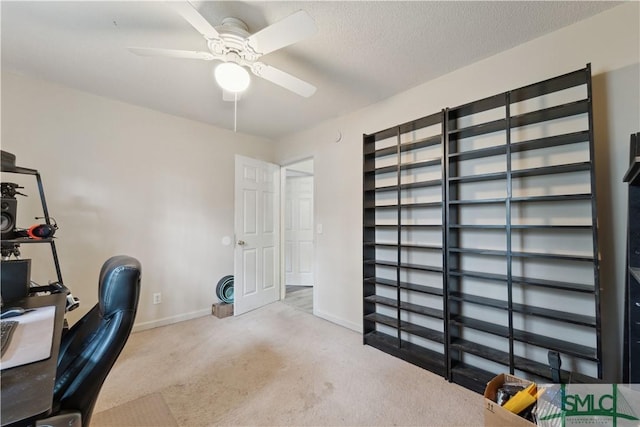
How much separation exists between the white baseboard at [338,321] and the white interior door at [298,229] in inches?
68.9

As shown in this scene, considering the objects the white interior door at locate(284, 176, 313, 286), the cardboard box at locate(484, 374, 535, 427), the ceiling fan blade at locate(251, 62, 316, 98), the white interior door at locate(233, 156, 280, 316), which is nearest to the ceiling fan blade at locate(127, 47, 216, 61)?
the ceiling fan blade at locate(251, 62, 316, 98)

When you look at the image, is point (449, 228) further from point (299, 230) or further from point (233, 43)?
point (299, 230)

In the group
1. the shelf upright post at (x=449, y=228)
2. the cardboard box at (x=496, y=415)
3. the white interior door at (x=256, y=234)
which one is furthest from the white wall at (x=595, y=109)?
the white interior door at (x=256, y=234)

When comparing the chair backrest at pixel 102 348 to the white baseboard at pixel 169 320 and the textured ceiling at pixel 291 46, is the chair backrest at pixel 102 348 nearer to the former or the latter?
the textured ceiling at pixel 291 46

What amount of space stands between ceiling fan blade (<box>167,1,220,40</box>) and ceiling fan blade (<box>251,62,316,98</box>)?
28 cm

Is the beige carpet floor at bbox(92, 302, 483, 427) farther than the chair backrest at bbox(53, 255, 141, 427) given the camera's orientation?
Yes

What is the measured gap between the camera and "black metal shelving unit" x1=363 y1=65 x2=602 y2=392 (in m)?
1.63

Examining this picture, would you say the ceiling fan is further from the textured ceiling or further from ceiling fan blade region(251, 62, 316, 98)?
the textured ceiling

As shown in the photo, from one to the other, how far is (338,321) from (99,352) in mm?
2489

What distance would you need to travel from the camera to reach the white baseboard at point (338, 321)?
2874 millimetres

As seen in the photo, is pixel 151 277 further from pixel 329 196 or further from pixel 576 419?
pixel 576 419

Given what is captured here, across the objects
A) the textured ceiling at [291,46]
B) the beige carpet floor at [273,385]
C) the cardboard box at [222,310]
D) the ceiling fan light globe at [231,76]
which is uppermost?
the textured ceiling at [291,46]

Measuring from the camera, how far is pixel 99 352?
89cm

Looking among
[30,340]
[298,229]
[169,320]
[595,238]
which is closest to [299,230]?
[298,229]
